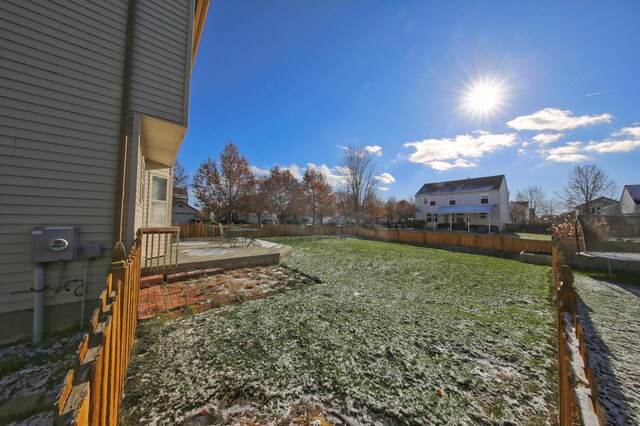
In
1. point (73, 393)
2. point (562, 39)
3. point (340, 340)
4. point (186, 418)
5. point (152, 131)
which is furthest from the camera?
point (562, 39)

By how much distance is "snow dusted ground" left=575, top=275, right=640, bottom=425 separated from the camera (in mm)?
2078

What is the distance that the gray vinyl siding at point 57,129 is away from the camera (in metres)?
3.13

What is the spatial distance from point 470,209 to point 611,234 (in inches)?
786

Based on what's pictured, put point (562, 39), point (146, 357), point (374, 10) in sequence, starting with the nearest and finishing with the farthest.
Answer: point (146, 357) < point (562, 39) < point (374, 10)

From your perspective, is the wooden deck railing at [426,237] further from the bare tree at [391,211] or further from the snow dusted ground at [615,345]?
the bare tree at [391,211]

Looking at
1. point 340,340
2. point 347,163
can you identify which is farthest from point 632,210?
point 340,340

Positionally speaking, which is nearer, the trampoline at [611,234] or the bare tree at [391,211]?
the trampoline at [611,234]

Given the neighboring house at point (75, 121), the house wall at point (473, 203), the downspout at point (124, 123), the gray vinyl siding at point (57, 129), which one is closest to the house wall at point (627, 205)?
the house wall at point (473, 203)

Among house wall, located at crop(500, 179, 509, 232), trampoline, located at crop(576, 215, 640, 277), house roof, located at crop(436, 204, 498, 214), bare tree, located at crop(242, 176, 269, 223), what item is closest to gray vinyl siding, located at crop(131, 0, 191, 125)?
trampoline, located at crop(576, 215, 640, 277)

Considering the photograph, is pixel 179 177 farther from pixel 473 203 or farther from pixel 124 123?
pixel 473 203

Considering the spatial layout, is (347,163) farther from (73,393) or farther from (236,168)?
(73,393)

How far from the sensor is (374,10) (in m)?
7.46

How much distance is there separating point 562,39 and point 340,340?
32.4ft

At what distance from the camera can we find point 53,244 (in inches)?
130
